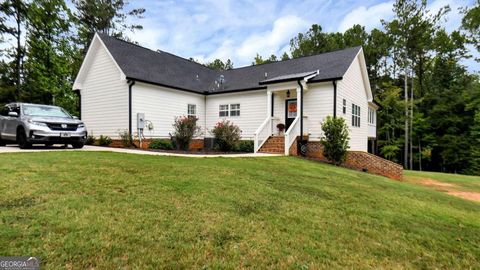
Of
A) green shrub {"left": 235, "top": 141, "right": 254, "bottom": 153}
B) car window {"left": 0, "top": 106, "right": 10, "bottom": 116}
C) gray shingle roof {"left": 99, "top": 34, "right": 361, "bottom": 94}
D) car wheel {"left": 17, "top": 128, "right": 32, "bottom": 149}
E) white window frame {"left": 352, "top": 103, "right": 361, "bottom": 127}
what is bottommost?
green shrub {"left": 235, "top": 141, "right": 254, "bottom": 153}

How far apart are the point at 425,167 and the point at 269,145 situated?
28.6 m

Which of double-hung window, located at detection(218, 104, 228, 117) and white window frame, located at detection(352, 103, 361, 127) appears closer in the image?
white window frame, located at detection(352, 103, 361, 127)

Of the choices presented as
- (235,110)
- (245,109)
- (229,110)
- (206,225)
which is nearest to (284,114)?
(245,109)

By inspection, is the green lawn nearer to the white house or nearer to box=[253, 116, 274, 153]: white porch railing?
box=[253, 116, 274, 153]: white porch railing

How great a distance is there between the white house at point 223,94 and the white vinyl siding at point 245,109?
6cm

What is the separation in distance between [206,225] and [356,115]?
16.0 meters

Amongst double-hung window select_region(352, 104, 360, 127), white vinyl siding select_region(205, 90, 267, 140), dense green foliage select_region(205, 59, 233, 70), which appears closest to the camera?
white vinyl siding select_region(205, 90, 267, 140)

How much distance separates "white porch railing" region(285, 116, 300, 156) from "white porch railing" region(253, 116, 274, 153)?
1510 mm

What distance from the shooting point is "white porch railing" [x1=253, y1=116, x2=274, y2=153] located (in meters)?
14.1

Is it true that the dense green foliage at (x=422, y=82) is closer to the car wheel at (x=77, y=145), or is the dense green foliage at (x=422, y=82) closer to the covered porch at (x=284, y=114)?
the covered porch at (x=284, y=114)

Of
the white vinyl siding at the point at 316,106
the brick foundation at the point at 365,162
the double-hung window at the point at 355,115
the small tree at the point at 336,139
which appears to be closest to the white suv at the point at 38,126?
the brick foundation at the point at 365,162

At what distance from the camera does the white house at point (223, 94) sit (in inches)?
568

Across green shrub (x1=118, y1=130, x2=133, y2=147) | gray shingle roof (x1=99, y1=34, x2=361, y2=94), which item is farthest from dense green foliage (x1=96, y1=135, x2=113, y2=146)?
gray shingle roof (x1=99, y1=34, x2=361, y2=94)

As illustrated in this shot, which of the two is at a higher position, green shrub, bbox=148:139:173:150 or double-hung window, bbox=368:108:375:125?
double-hung window, bbox=368:108:375:125
